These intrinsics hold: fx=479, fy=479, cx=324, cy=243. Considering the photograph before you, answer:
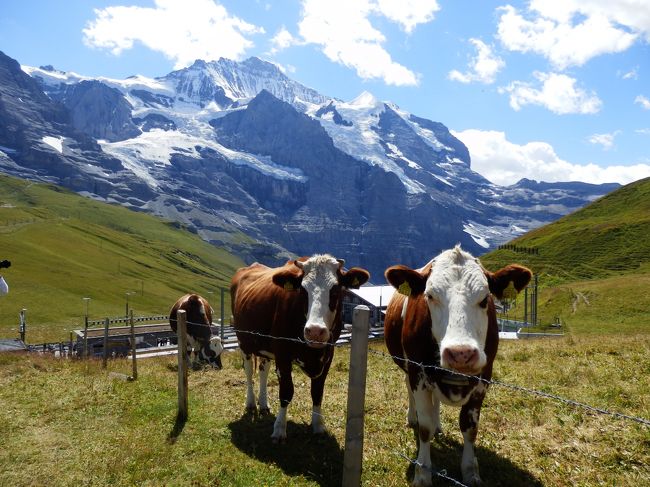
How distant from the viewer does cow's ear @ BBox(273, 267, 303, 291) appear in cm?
860

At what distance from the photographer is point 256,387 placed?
12.9m

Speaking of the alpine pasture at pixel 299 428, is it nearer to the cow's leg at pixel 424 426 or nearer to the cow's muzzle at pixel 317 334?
the cow's leg at pixel 424 426

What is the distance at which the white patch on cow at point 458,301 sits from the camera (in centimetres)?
555

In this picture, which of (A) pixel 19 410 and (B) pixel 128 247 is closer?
(A) pixel 19 410

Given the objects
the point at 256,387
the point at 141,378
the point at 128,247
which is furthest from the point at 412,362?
the point at 128,247

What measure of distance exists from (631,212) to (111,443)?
129 metres

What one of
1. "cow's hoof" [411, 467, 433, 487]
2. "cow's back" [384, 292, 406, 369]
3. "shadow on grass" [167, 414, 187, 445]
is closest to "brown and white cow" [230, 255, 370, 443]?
"cow's back" [384, 292, 406, 369]

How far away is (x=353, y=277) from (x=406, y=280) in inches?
79.5

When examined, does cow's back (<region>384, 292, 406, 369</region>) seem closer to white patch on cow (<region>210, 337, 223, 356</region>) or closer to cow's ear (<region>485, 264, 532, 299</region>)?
cow's ear (<region>485, 264, 532, 299</region>)

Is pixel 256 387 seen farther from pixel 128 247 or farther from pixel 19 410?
pixel 128 247

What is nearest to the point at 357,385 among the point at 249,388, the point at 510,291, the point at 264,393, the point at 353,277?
the point at 510,291

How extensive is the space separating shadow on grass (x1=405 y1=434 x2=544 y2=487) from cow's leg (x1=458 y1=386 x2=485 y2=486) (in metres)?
0.18

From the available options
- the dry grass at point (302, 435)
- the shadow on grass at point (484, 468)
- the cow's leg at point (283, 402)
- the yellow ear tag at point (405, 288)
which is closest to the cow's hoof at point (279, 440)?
the cow's leg at point (283, 402)

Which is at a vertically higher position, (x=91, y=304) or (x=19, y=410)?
(x=19, y=410)
